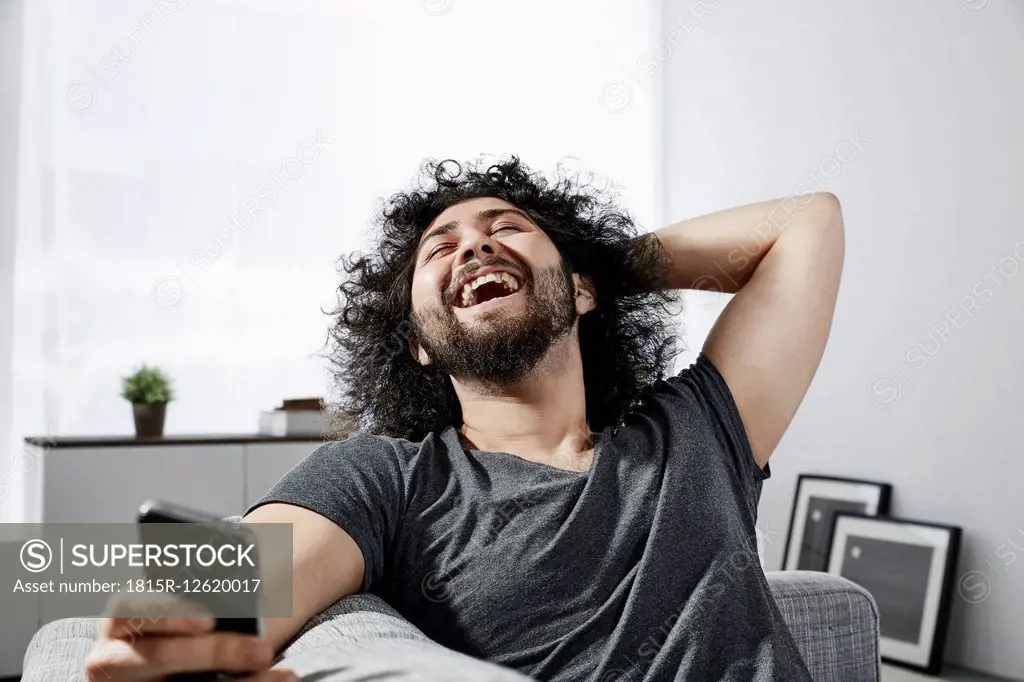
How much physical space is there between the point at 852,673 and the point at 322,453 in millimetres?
870

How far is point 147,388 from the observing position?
3432 mm

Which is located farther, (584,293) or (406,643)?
(584,293)

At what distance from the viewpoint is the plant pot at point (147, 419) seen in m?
3.41

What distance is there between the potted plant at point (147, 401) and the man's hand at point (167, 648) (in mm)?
2767

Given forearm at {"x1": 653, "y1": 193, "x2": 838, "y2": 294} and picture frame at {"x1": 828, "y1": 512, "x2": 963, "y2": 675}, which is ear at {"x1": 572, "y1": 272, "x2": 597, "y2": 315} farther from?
picture frame at {"x1": 828, "y1": 512, "x2": 963, "y2": 675}

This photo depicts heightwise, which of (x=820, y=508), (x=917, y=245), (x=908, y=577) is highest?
(x=917, y=245)

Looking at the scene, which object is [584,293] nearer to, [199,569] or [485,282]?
[485,282]

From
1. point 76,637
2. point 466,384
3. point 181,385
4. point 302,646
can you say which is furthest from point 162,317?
point 302,646

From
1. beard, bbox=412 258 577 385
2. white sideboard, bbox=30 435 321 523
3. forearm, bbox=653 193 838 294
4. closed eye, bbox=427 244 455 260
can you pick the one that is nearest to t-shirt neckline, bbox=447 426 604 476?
beard, bbox=412 258 577 385

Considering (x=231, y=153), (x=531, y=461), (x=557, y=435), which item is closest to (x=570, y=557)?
(x=531, y=461)

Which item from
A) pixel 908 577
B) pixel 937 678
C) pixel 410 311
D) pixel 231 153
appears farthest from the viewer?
pixel 231 153

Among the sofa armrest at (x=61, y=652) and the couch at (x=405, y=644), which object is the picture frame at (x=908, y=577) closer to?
the couch at (x=405, y=644)

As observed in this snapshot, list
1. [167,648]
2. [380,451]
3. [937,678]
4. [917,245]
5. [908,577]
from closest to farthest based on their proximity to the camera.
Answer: [167,648] → [380,451] → [937,678] → [908,577] → [917,245]

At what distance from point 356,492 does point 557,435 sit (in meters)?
0.44
